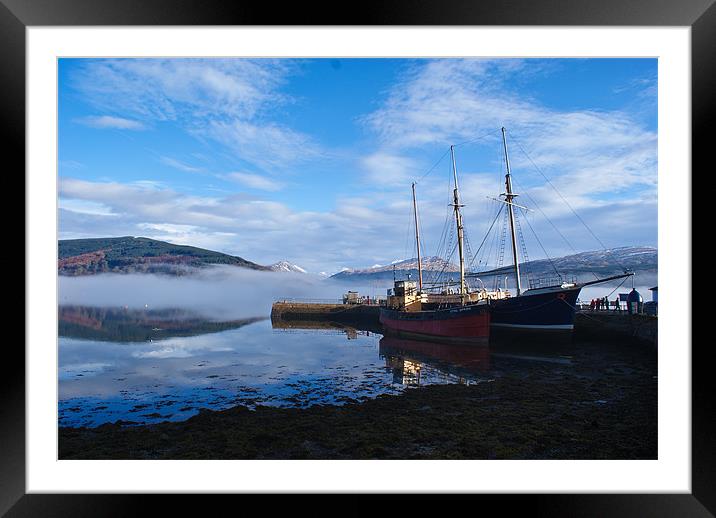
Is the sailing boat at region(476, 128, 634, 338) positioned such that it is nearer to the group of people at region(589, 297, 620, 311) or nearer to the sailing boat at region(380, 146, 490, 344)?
the sailing boat at region(380, 146, 490, 344)

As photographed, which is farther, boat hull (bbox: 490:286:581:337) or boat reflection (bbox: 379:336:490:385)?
boat hull (bbox: 490:286:581:337)

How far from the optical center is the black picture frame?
2729mm

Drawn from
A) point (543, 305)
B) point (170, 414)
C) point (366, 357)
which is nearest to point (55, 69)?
point (170, 414)

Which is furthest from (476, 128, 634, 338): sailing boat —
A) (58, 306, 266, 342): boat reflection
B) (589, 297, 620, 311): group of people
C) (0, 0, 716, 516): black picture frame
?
(58, 306, 266, 342): boat reflection

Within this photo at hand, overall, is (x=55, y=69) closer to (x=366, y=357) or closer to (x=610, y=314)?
(x=366, y=357)

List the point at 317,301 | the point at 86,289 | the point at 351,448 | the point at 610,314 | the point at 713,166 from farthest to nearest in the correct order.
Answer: the point at 86,289, the point at 317,301, the point at 610,314, the point at 351,448, the point at 713,166

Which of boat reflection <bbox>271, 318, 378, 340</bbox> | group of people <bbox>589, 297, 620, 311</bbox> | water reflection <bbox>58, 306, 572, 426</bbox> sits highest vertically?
group of people <bbox>589, 297, 620, 311</bbox>

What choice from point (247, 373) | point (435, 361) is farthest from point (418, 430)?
point (435, 361)

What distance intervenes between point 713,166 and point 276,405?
6755 millimetres

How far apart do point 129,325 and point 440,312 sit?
79.4 feet

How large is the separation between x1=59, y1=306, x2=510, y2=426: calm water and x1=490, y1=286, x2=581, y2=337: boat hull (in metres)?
1.45

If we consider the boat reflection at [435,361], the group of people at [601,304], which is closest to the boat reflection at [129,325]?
the boat reflection at [435,361]

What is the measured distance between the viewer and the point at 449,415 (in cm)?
616

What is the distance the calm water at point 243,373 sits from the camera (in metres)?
7.69
